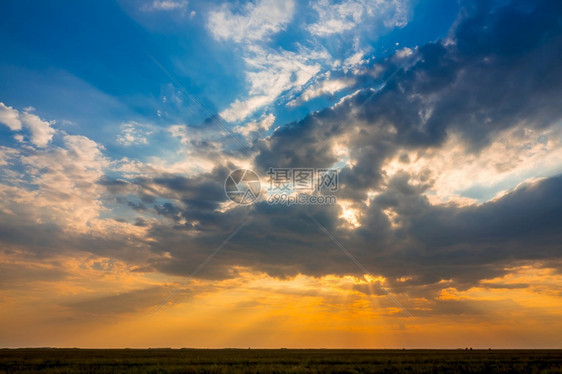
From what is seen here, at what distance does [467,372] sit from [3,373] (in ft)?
121

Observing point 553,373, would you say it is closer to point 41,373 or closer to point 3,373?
point 41,373

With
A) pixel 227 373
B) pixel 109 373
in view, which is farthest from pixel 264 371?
pixel 109 373

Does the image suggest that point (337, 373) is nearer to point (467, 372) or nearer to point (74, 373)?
point (467, 372)

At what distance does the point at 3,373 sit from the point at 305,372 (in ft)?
76.5

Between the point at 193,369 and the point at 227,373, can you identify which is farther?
the point at 193,369

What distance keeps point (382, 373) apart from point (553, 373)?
12.6m

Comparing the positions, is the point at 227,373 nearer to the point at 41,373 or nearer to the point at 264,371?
the point at 264,371

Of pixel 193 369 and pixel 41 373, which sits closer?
pixel 41 373

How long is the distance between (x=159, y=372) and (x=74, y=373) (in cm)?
621

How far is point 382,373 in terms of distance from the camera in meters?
26.0

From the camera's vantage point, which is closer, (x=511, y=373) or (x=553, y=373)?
(x=553, y=373)

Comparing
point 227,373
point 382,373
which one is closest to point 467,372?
point 382,373

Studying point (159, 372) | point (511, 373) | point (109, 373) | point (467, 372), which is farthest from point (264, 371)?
point (511, 373)

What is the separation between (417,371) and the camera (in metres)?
27.4
